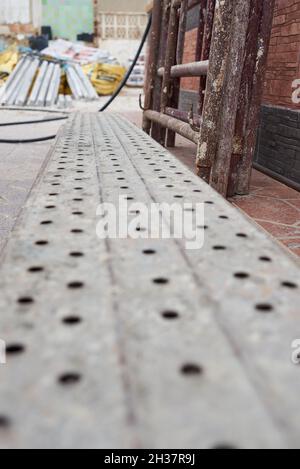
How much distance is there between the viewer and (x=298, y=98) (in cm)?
299

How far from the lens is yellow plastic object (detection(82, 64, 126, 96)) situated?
1202cm

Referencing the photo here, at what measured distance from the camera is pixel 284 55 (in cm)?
318

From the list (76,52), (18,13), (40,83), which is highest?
(18,13)

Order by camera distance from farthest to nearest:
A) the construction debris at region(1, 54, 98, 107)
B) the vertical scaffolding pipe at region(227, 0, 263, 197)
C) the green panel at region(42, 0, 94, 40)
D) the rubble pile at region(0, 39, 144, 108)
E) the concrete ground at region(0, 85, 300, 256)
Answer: the green panel at region(42, 0, 94, 40) → the rubble pile at region(0, 39, 144, 108) → the construction debris at region(1, 54, 98, 107) → the vertical scaffolding pipe at region(227, 0, 263, 197) → the concrete ground at region(0, 85, 300, 256)

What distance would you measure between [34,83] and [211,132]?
28.7 feet

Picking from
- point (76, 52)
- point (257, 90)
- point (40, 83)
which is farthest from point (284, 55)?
point (76, 52)

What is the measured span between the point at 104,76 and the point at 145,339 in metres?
12.5

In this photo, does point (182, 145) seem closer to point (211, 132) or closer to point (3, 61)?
point (211, 132)

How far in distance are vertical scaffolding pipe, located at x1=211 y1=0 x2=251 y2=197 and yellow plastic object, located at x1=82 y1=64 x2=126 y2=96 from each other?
10.1 meters

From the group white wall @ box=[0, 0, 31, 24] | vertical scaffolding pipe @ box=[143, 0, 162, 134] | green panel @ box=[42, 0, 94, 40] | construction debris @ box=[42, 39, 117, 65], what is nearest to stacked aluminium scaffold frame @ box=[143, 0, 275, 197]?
Result: vertical scaffolding pipe @ box=[143, 0, 162, 134]

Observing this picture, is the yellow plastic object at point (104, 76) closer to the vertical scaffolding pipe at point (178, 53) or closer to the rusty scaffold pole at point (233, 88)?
the vertical scaffolding pipe at point (178, 53)

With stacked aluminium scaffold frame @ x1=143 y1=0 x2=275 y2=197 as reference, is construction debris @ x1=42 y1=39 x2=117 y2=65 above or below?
above

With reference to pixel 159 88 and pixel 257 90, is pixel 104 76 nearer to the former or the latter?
pixel 159 88

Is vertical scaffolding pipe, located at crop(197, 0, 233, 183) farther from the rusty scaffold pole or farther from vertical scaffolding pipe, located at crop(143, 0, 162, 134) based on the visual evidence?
vertical scaffolding pipe, located at crop(143, 0, 162, 134)
